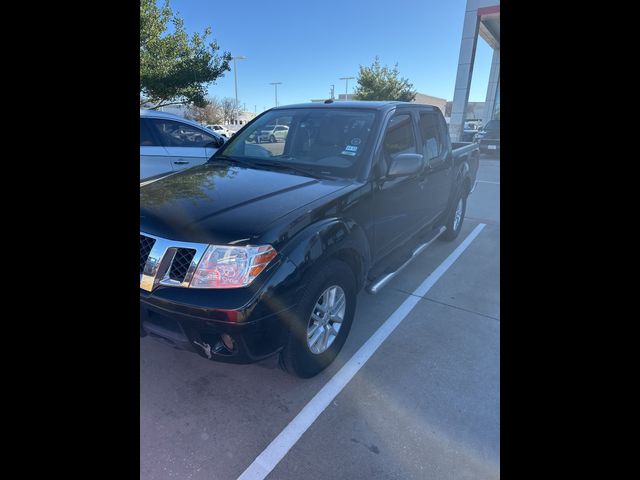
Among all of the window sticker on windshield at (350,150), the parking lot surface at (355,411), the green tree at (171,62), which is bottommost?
the parking lot surface at (355,411)

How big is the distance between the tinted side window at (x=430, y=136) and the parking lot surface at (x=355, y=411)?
1793mm

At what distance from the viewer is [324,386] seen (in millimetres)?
2531

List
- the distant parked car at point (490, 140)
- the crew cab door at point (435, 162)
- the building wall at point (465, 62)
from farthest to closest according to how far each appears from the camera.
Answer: the building wall at point (465, 62), the distant parked car at point (490, 140), the crew cab door at point (435, 162)

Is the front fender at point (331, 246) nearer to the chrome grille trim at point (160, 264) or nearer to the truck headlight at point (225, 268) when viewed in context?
the truck headlight at point (225, 268)

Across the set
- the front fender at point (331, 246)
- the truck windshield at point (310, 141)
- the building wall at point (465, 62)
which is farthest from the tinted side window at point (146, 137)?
the building wall at point (465, 62)

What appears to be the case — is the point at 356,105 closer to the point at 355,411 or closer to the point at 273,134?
the point at 273,134

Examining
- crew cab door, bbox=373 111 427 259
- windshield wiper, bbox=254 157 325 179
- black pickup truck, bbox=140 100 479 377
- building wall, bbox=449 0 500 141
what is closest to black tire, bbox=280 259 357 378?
black pickup truck, bbox=140 100 479 377

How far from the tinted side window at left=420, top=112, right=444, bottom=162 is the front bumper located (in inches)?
100

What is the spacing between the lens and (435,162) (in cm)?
410

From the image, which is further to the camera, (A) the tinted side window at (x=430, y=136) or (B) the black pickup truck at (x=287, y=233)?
(A) the tinted side window at (x=430, y=136)

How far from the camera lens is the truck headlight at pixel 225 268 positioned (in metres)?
1.96

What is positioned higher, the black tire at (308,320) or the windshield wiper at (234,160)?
the windshield wiper at (234,160)

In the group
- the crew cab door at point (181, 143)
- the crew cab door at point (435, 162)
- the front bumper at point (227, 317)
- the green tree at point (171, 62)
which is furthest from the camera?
the green tree at point (171, 62)
